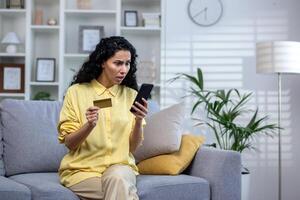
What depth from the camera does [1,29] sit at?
430cm

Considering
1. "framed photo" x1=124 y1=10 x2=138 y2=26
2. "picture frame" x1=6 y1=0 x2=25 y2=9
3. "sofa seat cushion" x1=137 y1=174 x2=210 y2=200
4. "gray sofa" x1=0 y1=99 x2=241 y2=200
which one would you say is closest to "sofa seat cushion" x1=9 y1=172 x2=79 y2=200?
"gray sofa" x1=0 y1=99 x2=241 y2=200

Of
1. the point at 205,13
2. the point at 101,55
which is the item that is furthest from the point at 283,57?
the point at 101,55

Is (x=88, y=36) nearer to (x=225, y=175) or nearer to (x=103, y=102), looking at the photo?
(x=225, y=175)

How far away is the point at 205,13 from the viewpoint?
4164 mm

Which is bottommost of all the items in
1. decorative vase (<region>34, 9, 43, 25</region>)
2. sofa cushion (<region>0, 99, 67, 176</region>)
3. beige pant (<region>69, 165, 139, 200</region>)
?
beige pant (<region>69, 165, 139, 200</region>)

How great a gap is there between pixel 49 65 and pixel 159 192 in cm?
231

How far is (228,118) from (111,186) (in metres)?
1.75

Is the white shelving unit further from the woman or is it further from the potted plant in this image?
the woman

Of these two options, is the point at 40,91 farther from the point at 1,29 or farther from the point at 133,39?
the point at 133,39

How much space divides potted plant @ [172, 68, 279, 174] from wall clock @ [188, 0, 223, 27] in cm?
51

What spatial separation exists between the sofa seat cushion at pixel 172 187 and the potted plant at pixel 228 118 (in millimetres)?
1069

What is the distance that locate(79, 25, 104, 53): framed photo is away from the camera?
13.9 feet

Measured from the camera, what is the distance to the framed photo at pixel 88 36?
4224 millimetres

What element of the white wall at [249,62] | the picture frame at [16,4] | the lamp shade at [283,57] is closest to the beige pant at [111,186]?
the lamp shade at [283,57]
